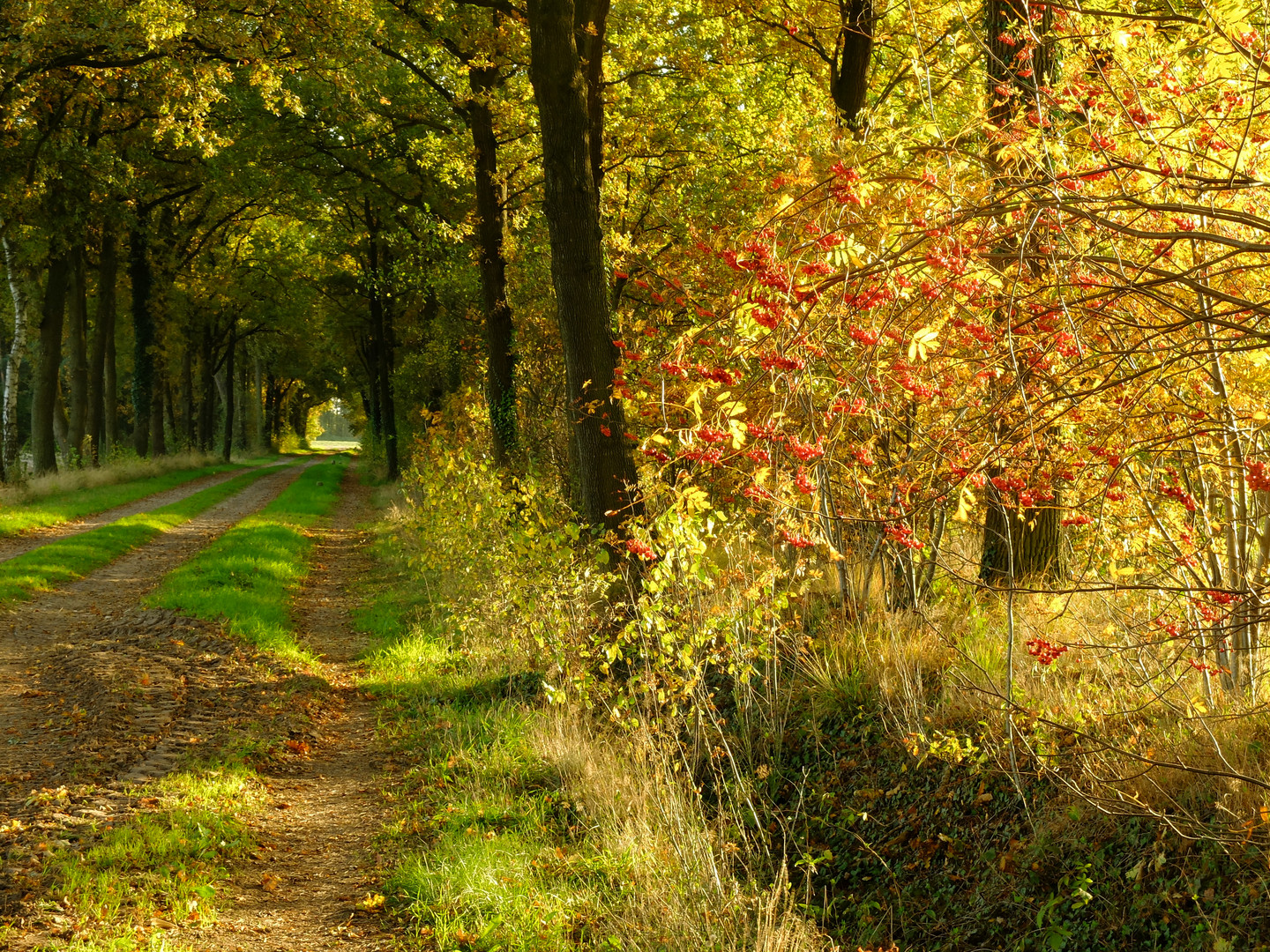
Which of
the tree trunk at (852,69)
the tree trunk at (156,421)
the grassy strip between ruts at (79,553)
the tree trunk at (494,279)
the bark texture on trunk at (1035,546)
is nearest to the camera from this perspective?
the bark texture on trunk at (1035,546)

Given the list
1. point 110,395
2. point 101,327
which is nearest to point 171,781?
point 101,327

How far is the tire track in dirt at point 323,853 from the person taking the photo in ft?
15.2

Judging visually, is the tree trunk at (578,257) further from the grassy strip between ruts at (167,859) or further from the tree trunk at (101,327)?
the tree trunk at (101,327)

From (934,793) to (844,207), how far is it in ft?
13.2

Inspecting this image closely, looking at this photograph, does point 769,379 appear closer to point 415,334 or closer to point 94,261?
point 415,334

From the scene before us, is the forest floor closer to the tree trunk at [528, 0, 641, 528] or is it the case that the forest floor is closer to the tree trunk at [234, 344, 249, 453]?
the tree trunk at [528, 0, 641, 528]

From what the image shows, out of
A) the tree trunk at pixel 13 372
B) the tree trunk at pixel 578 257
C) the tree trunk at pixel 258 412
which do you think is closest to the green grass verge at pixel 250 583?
the tree trunk at pixel 578 257

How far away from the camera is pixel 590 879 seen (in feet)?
16.8

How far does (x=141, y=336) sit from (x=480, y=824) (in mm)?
26547

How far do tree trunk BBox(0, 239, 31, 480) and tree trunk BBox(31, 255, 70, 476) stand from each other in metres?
0.51

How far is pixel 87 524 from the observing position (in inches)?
686

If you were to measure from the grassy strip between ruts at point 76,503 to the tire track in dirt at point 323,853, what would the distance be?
1001 cm

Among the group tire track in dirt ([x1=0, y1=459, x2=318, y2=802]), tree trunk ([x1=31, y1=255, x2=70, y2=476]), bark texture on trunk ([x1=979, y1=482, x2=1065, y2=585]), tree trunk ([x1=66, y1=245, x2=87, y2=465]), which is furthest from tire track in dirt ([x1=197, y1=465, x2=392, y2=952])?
tree trunk ([x1=66, y1=245, x2=87, y2=465])

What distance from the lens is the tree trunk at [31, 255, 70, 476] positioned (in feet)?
69.9
